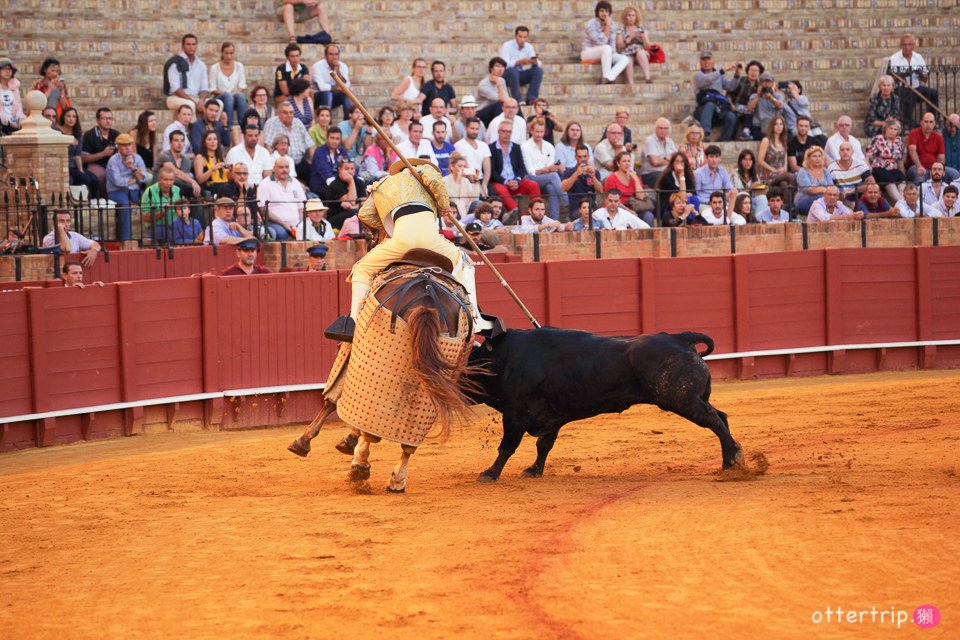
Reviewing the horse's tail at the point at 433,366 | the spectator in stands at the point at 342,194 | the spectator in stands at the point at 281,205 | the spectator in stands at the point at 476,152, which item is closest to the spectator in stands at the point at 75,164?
the spectator in stands at the point at 281,205

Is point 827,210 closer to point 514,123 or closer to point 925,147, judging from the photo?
point 925,147

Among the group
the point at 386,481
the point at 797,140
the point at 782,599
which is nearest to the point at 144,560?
the point at 386,481

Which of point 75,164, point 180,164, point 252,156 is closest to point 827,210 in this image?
point 252,156

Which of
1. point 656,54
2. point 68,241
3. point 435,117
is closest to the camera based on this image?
point 68,241

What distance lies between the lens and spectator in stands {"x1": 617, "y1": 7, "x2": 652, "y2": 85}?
61.6ft

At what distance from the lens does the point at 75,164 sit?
13844 millimetres

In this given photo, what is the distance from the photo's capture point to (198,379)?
11414 mm

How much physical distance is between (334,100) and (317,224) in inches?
127

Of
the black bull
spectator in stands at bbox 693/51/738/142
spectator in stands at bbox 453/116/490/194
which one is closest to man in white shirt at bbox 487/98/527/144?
spectator in stands at bbox 453/116/490/194

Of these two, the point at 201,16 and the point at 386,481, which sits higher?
the point at 201,16

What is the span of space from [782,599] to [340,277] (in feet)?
23.0

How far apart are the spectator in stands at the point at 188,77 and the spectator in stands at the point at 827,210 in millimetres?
6363

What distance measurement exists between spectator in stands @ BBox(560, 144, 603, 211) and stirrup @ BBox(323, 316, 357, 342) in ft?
23.1

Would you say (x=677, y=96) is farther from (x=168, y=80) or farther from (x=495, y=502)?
(x=495, y=502)
